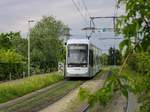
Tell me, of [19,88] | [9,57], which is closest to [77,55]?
[19,88]

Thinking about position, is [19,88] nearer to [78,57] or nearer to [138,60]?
[78,57]

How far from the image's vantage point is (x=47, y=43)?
9269 cm

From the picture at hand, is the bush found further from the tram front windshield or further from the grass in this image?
the tram front windshield

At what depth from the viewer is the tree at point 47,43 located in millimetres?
85688

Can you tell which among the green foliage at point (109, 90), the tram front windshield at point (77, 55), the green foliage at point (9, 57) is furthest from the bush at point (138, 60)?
the green foliage at point (9, 57)

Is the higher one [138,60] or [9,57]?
[9,57]

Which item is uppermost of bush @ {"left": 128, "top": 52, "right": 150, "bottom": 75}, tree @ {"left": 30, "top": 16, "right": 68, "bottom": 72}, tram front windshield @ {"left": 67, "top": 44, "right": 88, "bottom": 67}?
tree @ {"left": 30, "top": 16, "right": 68, "bottom": 72}

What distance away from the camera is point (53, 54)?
90.0 meters

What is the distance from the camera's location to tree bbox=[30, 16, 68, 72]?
281ft

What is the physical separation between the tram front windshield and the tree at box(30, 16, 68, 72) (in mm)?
26977

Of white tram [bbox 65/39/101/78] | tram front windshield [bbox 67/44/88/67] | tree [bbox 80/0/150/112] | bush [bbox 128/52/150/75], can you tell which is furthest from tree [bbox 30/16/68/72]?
tree [bbox 80/0/150/112]

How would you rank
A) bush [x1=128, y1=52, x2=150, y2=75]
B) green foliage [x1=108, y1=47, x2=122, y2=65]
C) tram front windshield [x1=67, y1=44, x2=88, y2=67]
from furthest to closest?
tram front windshield [x1=67, y1=44, x2=88, y2=67]
green foliage [x1=108, y1=47, x2=122, y2=65]
bush [x1=128, y1=52, x2=150, y2=75]

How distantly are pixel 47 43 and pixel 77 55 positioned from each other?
4704 centimetres

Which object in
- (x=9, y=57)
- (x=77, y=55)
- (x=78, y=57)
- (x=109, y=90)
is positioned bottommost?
(x=109, y=90)
